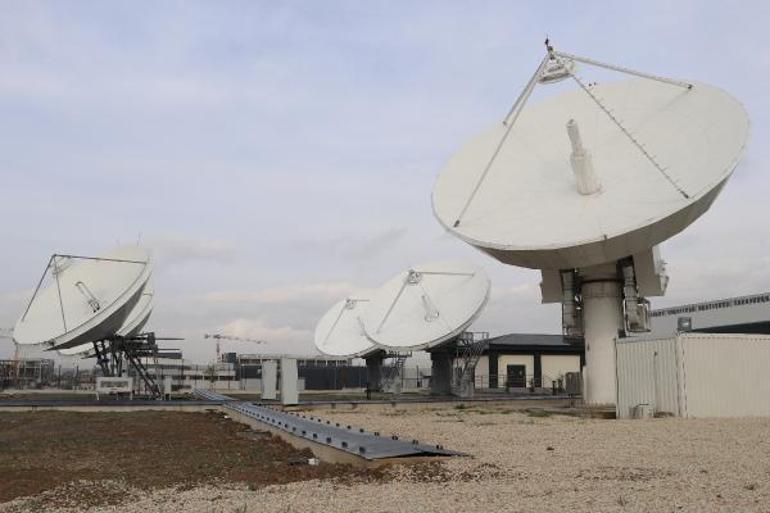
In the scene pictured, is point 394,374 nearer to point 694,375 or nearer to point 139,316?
point 139,316

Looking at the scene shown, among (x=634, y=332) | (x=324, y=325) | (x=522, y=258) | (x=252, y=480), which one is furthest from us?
(x=324, y=325)

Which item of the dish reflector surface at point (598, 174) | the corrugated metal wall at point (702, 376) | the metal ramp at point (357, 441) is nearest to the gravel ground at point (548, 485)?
the metal ramp at point (357, 441)

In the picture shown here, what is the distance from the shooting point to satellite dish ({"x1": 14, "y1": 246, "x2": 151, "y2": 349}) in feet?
134

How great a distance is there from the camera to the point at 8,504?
37.8 feet

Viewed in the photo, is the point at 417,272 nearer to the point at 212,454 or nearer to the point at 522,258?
the point at 522,258

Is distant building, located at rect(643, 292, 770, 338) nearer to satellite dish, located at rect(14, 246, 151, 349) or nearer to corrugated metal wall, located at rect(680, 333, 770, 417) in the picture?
corrugated metal wall, located at rect(680, 333, 770, 417)

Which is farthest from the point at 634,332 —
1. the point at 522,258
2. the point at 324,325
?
the point at 324,325

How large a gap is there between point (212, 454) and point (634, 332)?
2434cm

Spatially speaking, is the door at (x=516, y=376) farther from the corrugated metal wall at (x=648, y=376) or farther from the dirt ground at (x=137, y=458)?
the dirt ground at (x=137, y=458)

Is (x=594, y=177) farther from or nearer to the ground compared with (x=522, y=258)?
farther from the ground

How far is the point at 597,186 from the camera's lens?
3222cm

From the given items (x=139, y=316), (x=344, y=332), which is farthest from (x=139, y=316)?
(x=344, y=332)

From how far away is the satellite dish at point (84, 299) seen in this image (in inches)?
1608

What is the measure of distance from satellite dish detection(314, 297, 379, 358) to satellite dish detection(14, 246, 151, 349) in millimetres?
25394
